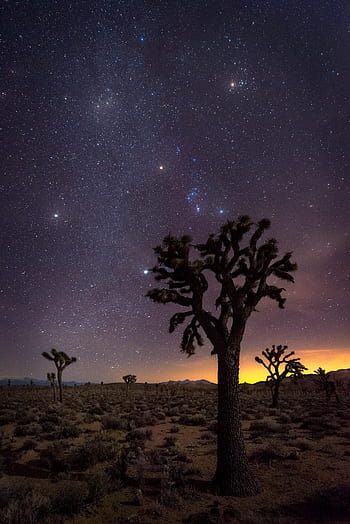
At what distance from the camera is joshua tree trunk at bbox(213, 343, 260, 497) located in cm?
780

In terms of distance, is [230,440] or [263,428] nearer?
[230,440]

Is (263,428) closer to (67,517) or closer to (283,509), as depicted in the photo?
(283,509)

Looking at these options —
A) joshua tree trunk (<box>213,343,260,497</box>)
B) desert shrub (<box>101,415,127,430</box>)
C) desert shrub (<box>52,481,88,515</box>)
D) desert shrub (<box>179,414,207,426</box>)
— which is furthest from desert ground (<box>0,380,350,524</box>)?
desert shrub (<box>179,414,207,426</box>)

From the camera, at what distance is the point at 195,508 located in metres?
6.96

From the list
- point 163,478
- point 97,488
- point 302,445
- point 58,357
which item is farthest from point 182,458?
point 58,357

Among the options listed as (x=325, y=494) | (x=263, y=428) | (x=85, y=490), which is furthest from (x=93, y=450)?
(x=263, y=428)

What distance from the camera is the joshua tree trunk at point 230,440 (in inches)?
307

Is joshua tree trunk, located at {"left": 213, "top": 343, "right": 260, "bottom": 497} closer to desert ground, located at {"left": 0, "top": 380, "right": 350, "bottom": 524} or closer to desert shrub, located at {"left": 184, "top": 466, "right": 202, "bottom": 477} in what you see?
desert ground, located at {"left": 0, "top": 380, "right": 350, "bottom": 524}

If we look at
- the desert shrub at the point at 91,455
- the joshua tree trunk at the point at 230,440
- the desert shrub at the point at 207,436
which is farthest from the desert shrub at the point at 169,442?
the joshua tree trunk at the point at 230,440

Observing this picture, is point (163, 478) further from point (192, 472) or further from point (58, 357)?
point (58, 357)

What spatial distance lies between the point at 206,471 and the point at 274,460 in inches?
103

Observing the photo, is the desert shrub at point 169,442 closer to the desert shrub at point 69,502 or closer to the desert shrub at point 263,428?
the desert shrub at point 263,428

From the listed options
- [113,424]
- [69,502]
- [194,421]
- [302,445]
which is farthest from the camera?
[194,421]

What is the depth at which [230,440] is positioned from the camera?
8094 millimetres
